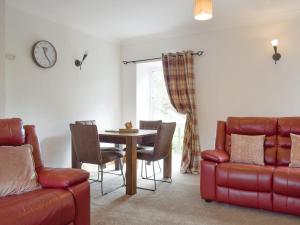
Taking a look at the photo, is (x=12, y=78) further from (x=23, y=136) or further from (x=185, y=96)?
(x=185, y=96)

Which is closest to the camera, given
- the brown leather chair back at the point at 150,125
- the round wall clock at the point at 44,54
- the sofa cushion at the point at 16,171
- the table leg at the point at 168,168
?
the sofa cushion at the point at 16,171

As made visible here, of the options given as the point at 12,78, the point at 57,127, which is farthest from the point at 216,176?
the point at 12,78

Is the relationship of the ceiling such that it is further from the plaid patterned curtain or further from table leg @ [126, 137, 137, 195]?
table leg @ [126, 137, 137, 195]

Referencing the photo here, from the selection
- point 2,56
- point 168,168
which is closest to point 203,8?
point 2,56

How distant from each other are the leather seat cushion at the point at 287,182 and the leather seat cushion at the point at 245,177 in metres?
0.06

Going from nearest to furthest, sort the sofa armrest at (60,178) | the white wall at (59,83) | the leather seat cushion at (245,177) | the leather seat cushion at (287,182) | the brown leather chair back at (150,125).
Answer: the sofa armrest at (60,178) → the leather seat cushion at (287,182) → the leather seat cushion at (245,177) → the white wall at (59,83) → the brown leather chair back at (150,125)

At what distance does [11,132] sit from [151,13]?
250cm

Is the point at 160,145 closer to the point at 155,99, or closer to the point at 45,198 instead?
the point at 45,198

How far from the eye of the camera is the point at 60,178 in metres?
2.10

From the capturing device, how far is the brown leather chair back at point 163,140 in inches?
134

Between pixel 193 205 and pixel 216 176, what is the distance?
15.8 inches

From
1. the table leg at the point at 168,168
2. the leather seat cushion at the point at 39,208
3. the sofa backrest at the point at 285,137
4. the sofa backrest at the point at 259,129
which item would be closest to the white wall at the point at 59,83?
the table leg at the point at 168,168

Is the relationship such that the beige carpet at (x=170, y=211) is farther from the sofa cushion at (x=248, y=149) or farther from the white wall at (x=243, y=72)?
the white wall at (x=243, y=72)

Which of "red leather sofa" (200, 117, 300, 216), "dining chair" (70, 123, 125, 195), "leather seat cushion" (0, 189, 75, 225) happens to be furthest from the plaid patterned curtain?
"leather seat cushion" (0, 189, 75, 225)
